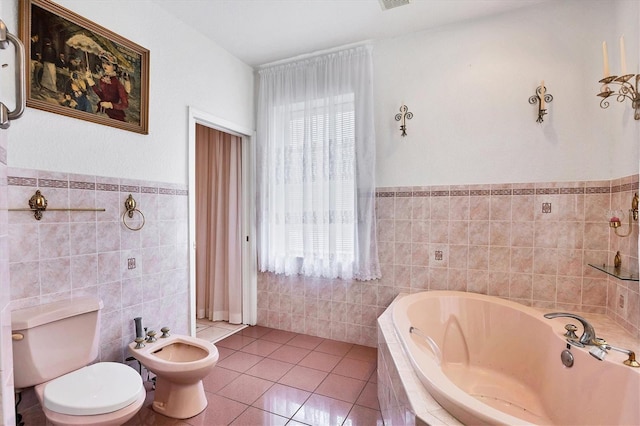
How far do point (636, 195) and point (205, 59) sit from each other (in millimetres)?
3162

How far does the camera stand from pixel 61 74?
5.54 ft

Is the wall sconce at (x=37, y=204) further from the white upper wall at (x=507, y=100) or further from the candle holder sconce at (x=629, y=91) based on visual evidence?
the candle holder sconce at (x=629, y=91)

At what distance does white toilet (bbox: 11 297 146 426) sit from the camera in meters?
1.30

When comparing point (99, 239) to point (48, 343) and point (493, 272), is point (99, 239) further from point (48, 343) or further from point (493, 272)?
point (493, 272)

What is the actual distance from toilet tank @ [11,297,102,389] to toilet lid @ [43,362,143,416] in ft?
0.25

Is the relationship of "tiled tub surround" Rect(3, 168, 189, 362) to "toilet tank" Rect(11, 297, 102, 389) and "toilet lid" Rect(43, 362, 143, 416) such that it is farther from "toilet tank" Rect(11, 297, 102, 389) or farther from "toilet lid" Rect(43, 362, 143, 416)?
"toilet lid" Rect(43, 362, 143, 416)

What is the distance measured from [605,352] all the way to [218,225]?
3209 mm

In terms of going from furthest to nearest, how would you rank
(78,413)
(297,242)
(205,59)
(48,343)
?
1. (297,242)
2. (205,59)
3. (48,343)
4. (78,413)

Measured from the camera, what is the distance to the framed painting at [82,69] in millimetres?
1575

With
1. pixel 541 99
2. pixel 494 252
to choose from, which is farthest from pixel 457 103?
pixel 494 252

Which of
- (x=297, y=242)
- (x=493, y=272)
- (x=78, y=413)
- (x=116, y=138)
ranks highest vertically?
(x=116, y=138)

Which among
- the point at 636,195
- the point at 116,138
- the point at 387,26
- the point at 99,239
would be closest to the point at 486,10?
the point at 387,26

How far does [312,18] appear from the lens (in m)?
2.32

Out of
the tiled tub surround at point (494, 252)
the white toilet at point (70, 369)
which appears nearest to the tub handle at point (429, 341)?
the tiled tub surround at point (494, 252)
